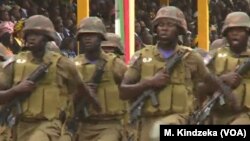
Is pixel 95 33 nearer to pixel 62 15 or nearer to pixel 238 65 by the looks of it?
pixel 238 65

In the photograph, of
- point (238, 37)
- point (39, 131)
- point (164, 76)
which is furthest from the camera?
point (238, 37)

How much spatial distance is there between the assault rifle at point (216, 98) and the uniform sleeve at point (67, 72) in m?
1.26

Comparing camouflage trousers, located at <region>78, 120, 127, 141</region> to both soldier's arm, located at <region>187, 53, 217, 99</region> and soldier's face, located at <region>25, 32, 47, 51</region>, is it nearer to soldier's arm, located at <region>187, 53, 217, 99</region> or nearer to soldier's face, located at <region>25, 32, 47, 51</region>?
soldier's arm, located at <region>187, 53, 217, 99</region>

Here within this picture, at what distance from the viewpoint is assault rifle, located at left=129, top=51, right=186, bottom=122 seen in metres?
10.0

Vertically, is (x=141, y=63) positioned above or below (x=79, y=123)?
above

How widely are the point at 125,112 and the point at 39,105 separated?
1.46 m

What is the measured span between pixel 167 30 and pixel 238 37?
98 centimetres

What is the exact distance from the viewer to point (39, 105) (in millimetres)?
10195

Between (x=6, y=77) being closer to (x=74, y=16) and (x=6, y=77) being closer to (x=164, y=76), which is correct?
(x=164, y=76)

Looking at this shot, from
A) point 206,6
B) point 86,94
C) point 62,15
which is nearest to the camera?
point 86,94

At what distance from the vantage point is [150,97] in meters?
10.1

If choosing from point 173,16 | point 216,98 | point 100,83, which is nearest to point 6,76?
point 100,83

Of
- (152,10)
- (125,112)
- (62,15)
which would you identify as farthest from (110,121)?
(152,10)

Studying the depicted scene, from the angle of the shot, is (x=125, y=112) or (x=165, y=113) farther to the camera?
(x=125, y=112)
